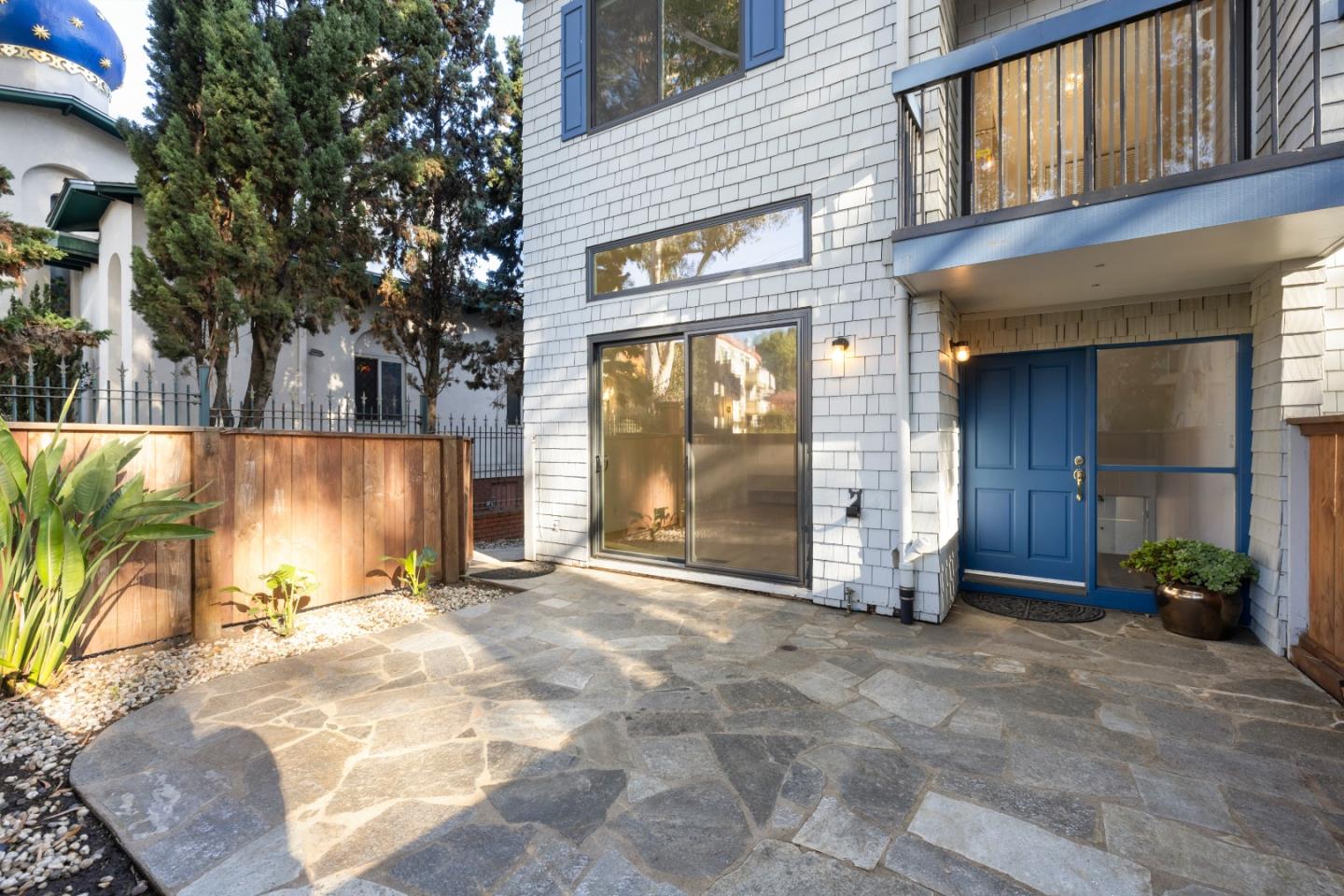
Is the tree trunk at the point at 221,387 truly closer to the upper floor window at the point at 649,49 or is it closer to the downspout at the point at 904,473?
the upper floor window at the point at 649,49

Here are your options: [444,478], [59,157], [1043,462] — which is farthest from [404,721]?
[59,157]

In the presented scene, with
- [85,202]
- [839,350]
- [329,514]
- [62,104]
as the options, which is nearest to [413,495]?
[329,514]

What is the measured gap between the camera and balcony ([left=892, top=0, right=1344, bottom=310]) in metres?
2.86

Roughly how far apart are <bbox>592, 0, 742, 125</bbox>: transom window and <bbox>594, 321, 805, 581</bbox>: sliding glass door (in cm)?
228

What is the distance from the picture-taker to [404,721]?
259 centimetres

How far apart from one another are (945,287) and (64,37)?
16.1 meters

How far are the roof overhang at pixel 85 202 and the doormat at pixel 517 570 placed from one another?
6.11 meters

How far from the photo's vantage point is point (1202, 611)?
3646mm

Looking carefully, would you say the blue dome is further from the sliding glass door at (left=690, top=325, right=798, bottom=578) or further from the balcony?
the balcony

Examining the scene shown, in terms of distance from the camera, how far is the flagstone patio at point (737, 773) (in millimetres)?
1689

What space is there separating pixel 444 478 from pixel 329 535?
107 cm

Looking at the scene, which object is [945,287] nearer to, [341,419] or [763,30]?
[763,30]

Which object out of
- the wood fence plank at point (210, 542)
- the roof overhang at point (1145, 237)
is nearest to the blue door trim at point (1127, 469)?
the roof overhang at point (1145, 237)

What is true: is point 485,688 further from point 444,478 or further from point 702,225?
point 702,225
